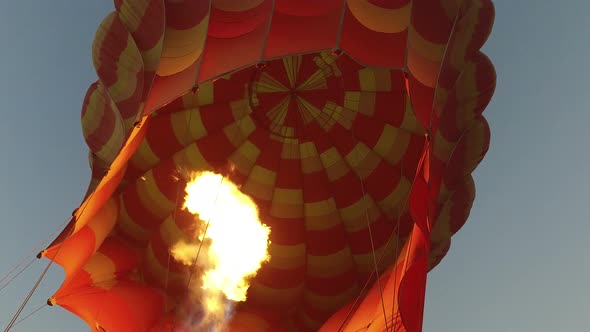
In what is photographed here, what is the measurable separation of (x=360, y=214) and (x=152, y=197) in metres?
2.59

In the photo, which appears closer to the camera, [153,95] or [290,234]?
[153,95]

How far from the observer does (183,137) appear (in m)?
8.10

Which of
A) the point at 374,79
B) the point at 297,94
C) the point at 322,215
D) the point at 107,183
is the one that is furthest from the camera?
the point at 322,215

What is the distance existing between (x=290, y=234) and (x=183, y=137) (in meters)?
1.83

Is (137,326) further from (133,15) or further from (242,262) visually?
(133,15)

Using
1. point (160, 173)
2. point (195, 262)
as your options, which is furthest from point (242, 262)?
point (160, 173)

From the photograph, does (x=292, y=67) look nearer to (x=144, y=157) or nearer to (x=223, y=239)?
(x=144, y=157)

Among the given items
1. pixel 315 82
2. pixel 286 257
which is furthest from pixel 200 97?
pixel 286 257

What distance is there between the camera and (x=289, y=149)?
837 cm

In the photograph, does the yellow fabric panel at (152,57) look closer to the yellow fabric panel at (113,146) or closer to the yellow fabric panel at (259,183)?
the yellow fabric panel at (113,146)

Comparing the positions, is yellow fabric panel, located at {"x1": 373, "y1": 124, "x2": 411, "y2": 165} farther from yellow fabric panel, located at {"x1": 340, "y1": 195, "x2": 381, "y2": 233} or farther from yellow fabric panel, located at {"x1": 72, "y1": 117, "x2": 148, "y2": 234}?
yellow fabric panel, located at {"x1": 72, "y1": 117, "x2": 148, "y2": 234}

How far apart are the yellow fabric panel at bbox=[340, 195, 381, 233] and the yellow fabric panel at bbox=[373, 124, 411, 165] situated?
23.2 inches

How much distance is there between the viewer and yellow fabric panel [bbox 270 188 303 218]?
27.4ft

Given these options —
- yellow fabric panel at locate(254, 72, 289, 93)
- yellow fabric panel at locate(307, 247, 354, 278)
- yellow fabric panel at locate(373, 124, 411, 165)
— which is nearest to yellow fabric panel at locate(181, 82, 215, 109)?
yellow fabric panel at locate(254, 72, 289, 93)
